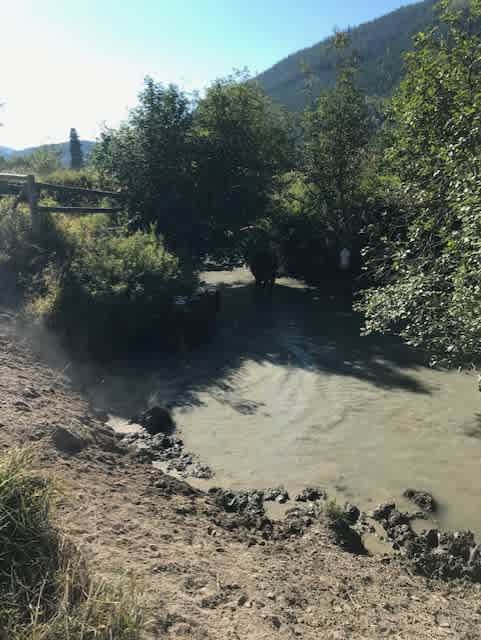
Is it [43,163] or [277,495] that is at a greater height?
[43,163]

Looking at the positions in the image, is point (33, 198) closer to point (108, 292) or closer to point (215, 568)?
point (108, 292)

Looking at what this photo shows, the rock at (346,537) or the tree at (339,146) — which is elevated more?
the tree at (339,146)

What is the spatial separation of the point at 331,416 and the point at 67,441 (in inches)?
175

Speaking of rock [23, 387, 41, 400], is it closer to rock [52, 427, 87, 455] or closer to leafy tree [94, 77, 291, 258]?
rock [52, 427, 87, 455]

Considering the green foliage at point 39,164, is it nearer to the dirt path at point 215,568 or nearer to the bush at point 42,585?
the dirt path at point 215,568

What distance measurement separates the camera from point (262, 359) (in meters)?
11.6

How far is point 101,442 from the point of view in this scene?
681 centimetres

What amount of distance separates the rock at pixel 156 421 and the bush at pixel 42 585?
461 cm

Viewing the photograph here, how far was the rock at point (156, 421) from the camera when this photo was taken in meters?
8.16

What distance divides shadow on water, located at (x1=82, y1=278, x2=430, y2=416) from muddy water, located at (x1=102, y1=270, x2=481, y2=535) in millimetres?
42

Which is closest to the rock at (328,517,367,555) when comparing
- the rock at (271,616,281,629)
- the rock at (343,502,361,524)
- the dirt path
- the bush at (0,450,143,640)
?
the dirt path

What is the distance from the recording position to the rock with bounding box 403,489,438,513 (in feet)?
20.3

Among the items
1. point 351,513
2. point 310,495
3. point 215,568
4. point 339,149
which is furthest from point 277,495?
point 339,149

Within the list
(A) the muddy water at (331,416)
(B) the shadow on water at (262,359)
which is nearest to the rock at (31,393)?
(B) the shadow on water at (262,359)
